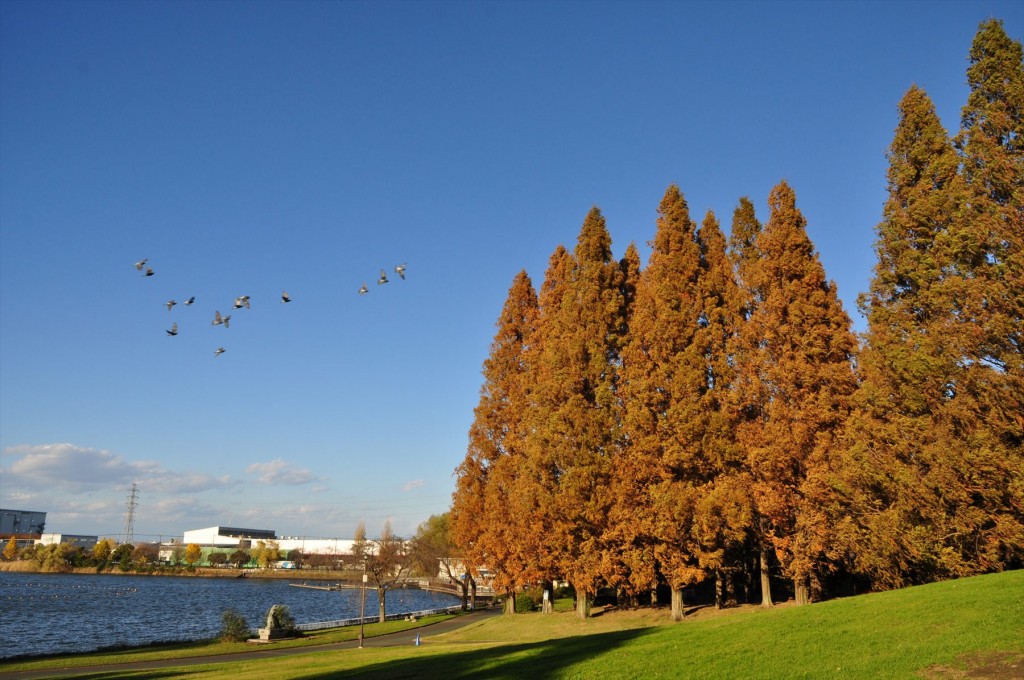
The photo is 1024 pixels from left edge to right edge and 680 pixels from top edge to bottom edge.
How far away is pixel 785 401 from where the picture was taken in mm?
27016

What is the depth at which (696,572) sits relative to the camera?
87.0 feet

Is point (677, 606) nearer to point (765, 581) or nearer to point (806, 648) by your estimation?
point (765, 581)

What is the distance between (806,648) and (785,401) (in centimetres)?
1377

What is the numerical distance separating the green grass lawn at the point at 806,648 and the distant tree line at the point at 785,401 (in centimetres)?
436

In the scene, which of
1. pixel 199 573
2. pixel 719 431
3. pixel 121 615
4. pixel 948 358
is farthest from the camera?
pixel 199 573

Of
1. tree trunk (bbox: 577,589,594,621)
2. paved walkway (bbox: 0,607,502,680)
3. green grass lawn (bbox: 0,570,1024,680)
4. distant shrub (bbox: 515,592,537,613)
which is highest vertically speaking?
green grass lawn (bbox: 0,570,1024,680)

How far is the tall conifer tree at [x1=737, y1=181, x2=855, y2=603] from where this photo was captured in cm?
2558

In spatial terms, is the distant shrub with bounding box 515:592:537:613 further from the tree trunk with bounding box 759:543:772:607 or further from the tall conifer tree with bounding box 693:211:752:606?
the tree trunk with bounding box 759:543:772:607

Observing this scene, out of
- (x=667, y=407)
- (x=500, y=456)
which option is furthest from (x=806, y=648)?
(x=500, y=456)

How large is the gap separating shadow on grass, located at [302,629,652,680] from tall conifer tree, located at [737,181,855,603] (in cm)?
800

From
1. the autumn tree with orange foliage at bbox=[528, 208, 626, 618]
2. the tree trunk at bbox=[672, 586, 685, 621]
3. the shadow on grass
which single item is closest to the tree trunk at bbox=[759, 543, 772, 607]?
the tree trunk at bbox=[672, 586, 685, 621]

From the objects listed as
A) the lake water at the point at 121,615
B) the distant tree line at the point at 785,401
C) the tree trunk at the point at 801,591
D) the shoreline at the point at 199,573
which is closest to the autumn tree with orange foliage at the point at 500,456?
the distant tree line at the point at 785,401

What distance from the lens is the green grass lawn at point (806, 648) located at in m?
12.8

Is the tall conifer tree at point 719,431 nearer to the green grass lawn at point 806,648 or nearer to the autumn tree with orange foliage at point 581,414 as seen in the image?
the autumn tree with orange foliage at point 581,414
